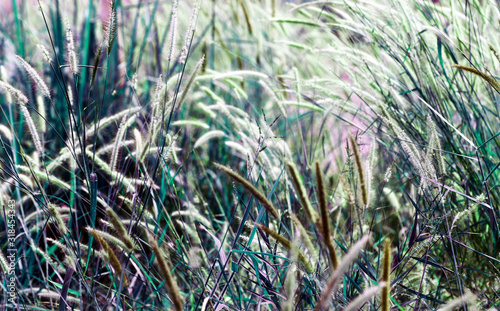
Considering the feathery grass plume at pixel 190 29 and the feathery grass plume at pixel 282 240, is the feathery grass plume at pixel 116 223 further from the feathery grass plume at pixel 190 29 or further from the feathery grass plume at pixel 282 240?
the feathery grass plume at pixel 190 29

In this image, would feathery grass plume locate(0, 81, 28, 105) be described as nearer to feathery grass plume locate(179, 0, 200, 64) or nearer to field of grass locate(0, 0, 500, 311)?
field of grass locate(0, 0, 500, 311)

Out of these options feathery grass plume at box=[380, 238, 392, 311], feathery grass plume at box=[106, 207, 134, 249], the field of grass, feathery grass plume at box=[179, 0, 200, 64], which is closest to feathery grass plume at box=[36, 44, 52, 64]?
the field of grass

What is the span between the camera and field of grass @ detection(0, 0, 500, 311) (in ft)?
1.86

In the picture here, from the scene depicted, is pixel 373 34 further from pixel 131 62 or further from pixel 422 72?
pixel 131 62

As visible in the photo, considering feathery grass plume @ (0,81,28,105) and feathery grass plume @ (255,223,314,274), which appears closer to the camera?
feathery grass plume @ (255,223,314,274)

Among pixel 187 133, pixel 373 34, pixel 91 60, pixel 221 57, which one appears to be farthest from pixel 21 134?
pixel 373 34

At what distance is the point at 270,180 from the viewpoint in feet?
2.97

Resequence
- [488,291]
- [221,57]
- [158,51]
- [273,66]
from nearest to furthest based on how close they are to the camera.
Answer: [488,291]
[158,51]
[273,66]
[221,57]

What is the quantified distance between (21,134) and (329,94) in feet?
2.62

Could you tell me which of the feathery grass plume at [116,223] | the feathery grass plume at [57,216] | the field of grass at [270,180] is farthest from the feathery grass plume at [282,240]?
the feathery grass plume at [57,216]

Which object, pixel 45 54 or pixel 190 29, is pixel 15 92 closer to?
pixel 45 54

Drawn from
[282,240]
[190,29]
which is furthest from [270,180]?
[282,240]

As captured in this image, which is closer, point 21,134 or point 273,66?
point 21,134

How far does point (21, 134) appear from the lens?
114 centimetres
